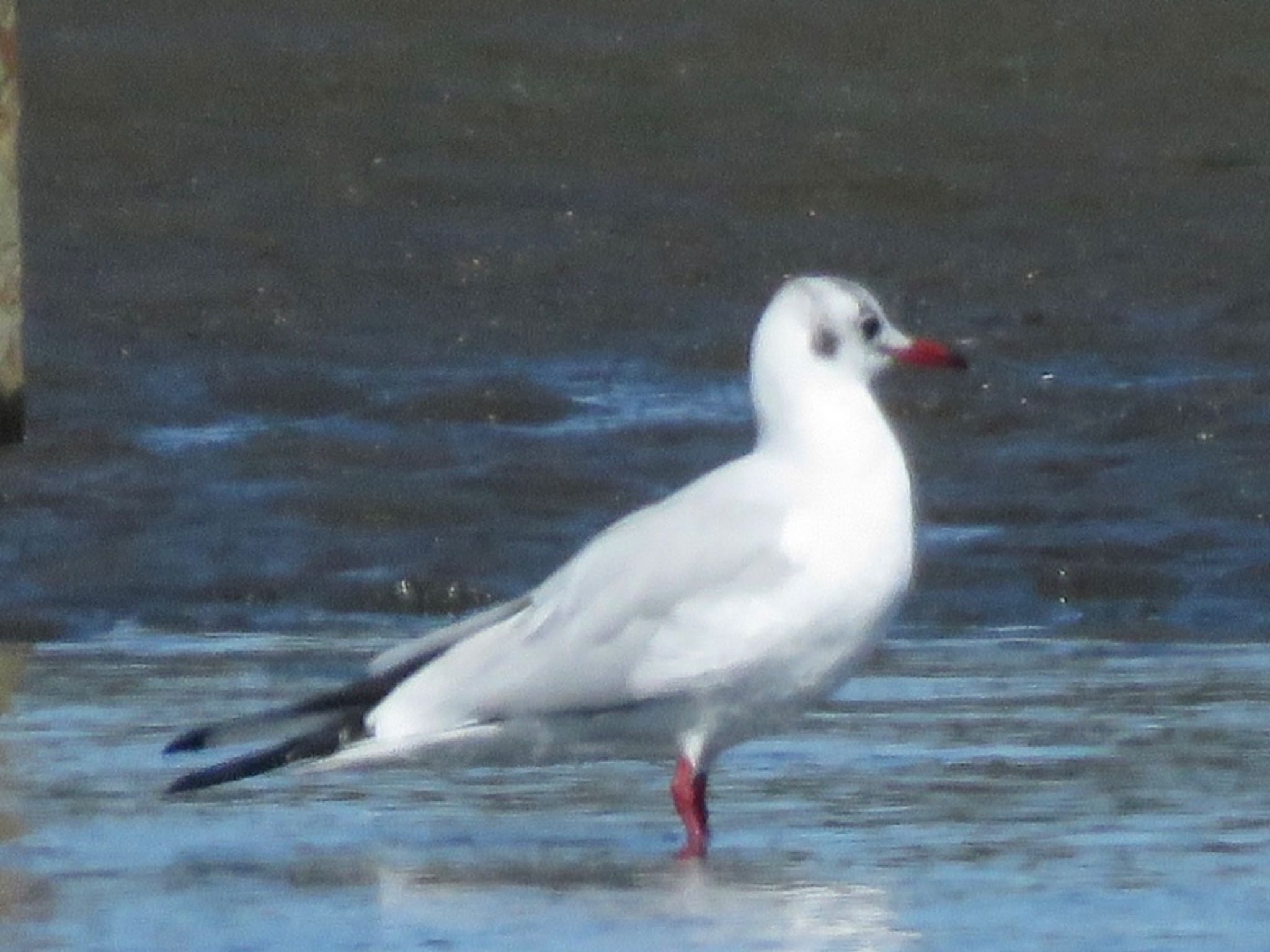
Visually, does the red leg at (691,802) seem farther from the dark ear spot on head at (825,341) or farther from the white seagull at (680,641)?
the dark ear spot on head at (825,341)

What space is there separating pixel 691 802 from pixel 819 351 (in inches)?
33.5

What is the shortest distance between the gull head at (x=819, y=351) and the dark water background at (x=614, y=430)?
0.69 meters

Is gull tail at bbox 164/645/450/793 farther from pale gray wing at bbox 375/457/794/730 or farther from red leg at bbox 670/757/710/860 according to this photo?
red leg at bbox 670/757/710/860

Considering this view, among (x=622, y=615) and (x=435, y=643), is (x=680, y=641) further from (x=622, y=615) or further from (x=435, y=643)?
(x=435, y=643)

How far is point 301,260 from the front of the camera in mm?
12984

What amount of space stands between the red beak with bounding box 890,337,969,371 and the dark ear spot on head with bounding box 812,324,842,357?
0.39ft

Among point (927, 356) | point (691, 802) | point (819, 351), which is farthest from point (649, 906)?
point (927, 356)

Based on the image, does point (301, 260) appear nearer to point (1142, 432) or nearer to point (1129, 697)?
point (1142, 432)

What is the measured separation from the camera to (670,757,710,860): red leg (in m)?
6.61

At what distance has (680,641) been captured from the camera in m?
6.63

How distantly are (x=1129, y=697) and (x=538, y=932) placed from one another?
2.47 m

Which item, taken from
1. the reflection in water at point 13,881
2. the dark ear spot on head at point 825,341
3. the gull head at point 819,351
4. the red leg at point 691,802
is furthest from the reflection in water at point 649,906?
the dark ear spot on head at point 825,341

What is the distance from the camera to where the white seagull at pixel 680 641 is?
6535 millimetres

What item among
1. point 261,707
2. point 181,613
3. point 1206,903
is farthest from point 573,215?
point 1206,903
